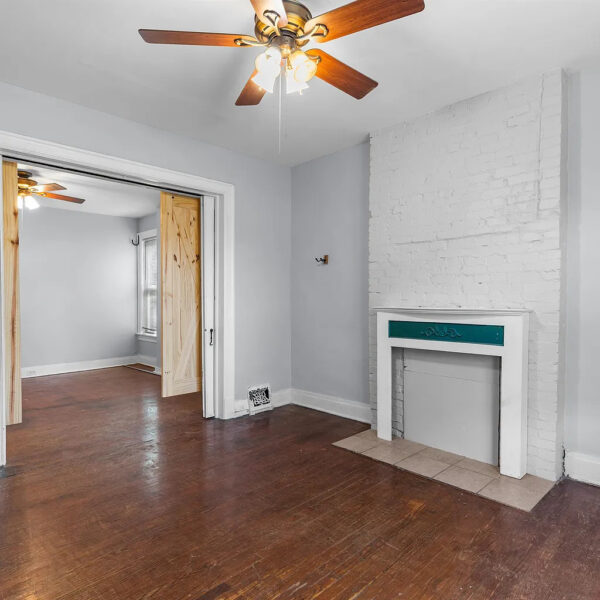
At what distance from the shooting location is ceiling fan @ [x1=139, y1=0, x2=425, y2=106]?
185 centimetres

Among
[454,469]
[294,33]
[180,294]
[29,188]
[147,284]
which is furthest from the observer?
[147,284]

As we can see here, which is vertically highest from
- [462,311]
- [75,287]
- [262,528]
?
[75,287]

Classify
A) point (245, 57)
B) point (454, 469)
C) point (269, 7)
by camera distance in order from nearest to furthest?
point (269, 7) → point (245, 57) → point (454, 469)

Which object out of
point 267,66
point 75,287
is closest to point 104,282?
point 75,287

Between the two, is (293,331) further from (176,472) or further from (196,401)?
(176,472)

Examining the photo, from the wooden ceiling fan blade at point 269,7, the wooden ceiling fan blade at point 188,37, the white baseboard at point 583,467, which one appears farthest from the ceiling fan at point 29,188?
the white baseboard at point 583,467

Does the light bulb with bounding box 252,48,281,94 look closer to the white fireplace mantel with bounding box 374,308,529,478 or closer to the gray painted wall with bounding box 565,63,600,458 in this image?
the white fireplace mantel with bounding box 374,308,529,478

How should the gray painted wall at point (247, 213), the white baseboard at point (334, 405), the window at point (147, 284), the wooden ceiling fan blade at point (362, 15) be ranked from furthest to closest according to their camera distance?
1. the window at point (147, 284)
2. the white baseboard at point (334, 405)
3. the gray painted wall at point (247, 213)
4. the wooden ceiling fan blade at point (362, 15)

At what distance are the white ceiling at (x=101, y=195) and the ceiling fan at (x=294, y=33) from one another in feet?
9.76

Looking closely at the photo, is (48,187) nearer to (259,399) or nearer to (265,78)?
(259,399)

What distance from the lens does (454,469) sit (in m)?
3.00

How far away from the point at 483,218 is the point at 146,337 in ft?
20.3

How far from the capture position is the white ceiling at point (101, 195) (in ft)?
17.0

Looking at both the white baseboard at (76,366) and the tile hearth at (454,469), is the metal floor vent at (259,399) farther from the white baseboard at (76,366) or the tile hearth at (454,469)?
the white baseboard at (76,366)
